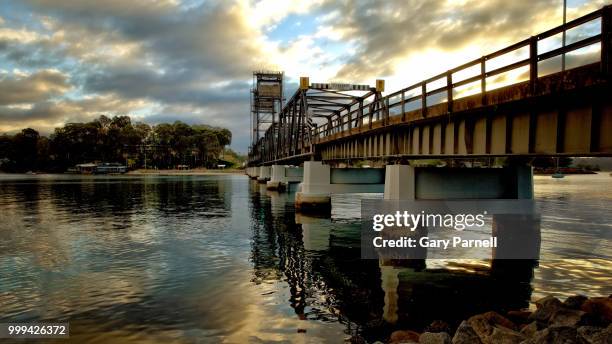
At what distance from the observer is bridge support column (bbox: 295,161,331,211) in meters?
38.0

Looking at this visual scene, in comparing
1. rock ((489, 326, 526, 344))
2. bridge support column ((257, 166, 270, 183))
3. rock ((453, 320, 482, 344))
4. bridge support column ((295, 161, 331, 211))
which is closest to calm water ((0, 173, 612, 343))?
rock ((453, 320, 482, 344))

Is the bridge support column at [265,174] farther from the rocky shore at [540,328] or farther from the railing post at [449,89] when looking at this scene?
the rocky shore at [540,328]

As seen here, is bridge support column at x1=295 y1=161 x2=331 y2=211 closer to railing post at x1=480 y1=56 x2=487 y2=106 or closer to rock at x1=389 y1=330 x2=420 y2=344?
railing post at x1=480 y1=56 x2=487 y2=106

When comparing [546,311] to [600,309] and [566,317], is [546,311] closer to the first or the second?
[566,317]

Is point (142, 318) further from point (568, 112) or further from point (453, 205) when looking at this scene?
point (453, 205)

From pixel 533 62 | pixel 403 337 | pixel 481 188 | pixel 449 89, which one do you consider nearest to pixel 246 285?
pixel 403 337

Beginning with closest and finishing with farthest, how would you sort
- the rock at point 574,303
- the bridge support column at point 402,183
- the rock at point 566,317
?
1. the rock at point 566,317
2. the rock at point 574,303
3. the bridge support column at point 402,183

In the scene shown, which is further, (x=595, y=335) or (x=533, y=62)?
(x=533, y=62)

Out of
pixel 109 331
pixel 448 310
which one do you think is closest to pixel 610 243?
pixel 448 310

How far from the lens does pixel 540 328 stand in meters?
9.32

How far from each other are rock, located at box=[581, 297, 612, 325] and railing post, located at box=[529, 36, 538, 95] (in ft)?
20.3

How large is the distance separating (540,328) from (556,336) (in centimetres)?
179

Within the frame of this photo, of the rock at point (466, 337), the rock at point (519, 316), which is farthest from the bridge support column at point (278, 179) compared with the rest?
the rock at point (466, 337)

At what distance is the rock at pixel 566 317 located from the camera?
9398 mm
